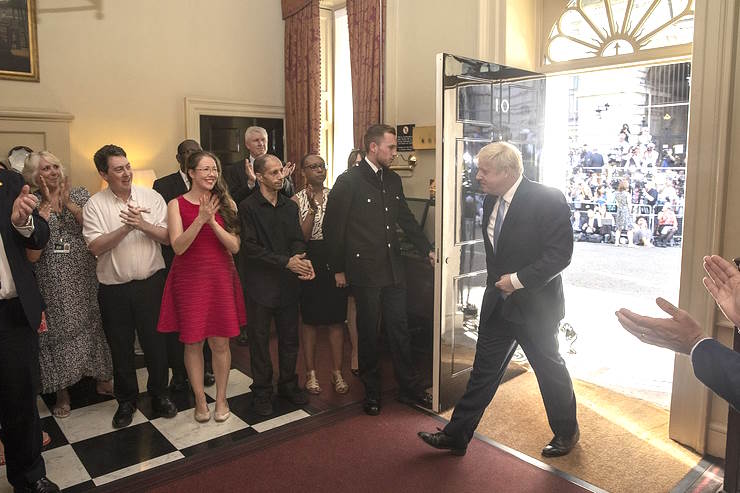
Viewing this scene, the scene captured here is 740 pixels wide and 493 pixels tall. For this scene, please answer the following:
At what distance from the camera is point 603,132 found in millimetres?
8977

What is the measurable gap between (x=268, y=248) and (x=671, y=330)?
2262 mm

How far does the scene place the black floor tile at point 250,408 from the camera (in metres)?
3.25

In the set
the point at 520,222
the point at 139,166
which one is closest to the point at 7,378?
the point at 520,222

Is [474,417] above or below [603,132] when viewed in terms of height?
below

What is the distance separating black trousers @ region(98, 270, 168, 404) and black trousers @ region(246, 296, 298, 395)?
0.52 metres

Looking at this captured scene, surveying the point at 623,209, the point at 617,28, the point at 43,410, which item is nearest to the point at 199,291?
the point at 43,410

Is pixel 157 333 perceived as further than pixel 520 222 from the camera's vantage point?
Yes

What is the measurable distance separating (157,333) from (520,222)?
208cm

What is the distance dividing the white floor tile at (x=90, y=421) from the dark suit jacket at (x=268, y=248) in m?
1.03

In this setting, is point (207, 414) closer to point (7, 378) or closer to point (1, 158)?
point (7, 378)

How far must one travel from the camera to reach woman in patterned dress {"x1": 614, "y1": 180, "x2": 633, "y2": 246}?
28.8ft

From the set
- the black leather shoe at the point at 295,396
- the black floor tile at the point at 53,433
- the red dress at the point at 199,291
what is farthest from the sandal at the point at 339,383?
the black floor tile at the point at 53,433

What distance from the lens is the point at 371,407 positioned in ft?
10.8

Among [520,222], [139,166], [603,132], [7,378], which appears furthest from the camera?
[603,132]
